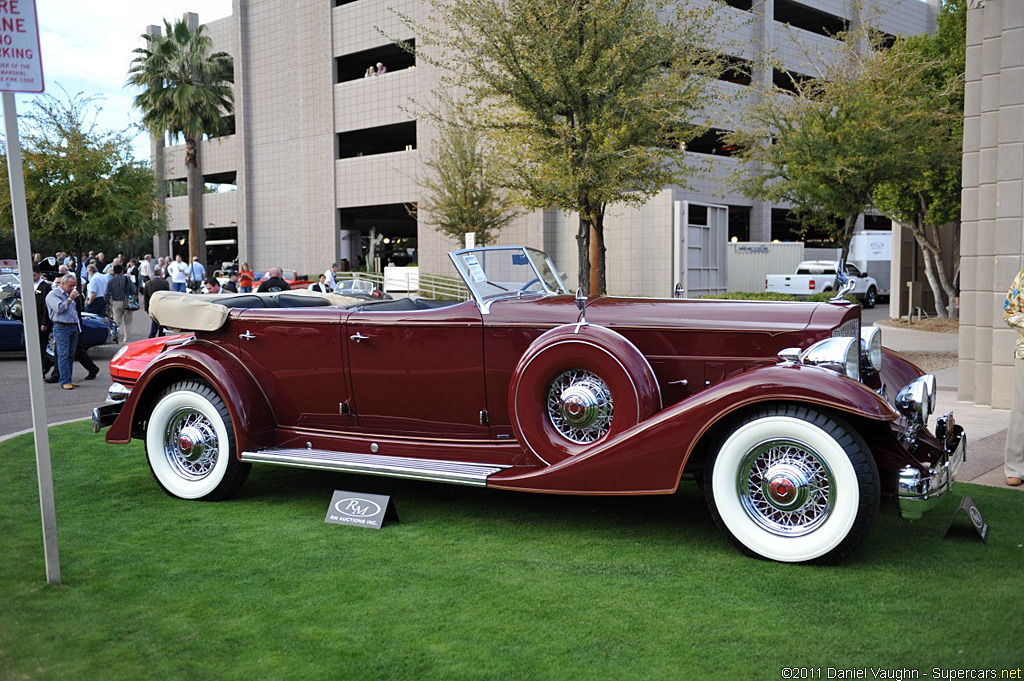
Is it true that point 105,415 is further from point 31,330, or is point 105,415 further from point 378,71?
point 378,71

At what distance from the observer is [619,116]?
537 inches

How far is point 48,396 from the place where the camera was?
1124cm

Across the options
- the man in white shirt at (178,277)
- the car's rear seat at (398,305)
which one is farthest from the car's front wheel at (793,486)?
the man in white shirt at (178,277)

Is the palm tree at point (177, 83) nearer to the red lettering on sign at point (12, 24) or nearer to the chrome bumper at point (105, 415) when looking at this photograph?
the chrome bumper at point (105, 415)

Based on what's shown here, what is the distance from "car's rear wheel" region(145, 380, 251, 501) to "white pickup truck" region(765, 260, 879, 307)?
82.3 feet

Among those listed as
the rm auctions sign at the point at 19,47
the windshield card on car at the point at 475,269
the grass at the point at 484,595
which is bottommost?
the grass at the point at 484,595

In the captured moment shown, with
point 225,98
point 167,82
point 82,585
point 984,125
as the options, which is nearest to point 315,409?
point 82,585

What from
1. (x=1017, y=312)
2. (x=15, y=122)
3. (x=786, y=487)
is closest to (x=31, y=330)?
(x=15, y=122)

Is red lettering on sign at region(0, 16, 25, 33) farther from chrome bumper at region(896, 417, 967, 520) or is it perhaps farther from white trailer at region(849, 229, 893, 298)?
white trailer at region(849, 229, 893, 298)

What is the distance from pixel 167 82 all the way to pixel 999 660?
38.5 m

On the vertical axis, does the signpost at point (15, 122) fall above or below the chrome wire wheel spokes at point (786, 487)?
above

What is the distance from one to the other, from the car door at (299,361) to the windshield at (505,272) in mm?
891

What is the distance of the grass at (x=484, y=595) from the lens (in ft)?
10.8

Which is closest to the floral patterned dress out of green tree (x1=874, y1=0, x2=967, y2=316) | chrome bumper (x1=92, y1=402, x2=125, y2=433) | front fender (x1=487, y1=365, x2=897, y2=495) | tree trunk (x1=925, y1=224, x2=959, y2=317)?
front fender (x1=487, y1=365, x2=897, y2=495)
